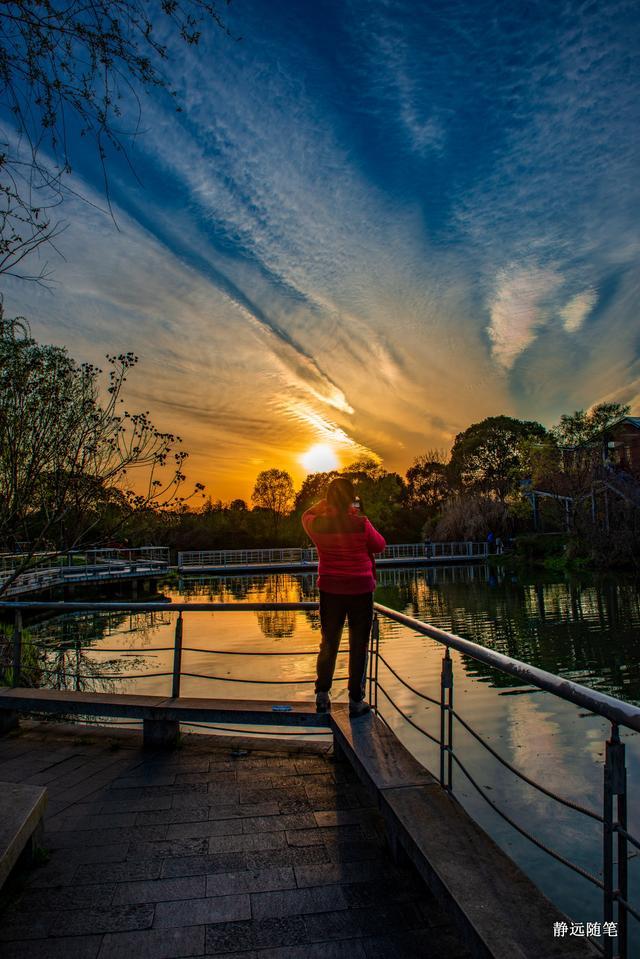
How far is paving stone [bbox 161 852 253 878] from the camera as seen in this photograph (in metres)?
2.52

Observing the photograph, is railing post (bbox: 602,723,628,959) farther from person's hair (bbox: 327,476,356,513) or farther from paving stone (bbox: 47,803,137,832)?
person's hair (bbox: 327,476,356,513)

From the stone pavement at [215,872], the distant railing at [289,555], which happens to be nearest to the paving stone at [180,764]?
the stone pavement at [215,872]

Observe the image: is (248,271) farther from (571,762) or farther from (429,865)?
(429,865)

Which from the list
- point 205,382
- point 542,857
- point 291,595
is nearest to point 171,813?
point 542,857

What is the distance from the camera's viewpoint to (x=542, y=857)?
4.63 meters

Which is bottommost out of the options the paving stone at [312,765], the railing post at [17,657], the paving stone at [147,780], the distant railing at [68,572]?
the paving stone at [147,780]

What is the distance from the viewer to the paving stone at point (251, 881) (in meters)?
2.38

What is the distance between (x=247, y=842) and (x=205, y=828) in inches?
11.1

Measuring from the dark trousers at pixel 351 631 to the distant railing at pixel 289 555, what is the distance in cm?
3521

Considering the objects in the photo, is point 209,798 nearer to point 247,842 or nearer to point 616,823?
point 247,842

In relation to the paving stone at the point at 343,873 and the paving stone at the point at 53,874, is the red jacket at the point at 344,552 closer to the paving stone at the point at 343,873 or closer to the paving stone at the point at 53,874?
the paving stone at the point at 343,873

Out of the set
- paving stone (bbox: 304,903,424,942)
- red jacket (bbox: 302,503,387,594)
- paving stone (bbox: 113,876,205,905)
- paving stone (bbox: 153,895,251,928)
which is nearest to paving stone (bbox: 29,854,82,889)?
paving stone (bbox: 113,876,205,905)

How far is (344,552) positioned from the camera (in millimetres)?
3941

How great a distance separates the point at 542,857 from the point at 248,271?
9.97m
